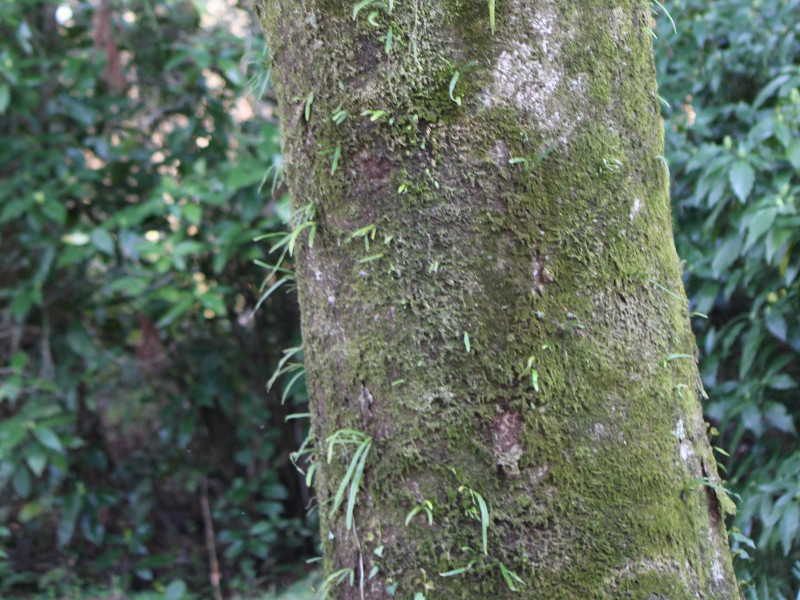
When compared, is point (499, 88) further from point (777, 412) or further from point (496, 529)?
point (777, 412)

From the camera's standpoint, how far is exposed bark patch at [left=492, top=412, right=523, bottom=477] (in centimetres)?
111

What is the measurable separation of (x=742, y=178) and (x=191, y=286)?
230 cm

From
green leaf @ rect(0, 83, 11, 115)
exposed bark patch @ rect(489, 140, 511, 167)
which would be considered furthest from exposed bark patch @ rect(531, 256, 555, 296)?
green leaf @ rect(0, 83, 11, 115)

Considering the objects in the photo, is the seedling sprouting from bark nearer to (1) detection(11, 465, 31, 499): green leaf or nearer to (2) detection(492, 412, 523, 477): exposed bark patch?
(2) detection(492, 412, 523, 477): exposed bark patch

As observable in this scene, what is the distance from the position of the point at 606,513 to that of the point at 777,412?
54.3 inches

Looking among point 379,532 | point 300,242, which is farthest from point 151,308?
point 379,532

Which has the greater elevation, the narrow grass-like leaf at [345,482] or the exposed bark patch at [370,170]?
the exposed bark patch at [370,170]

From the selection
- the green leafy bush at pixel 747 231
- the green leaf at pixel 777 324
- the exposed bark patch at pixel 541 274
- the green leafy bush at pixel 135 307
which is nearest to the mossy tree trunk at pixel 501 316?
the exposed bark patch at pixel 541 274

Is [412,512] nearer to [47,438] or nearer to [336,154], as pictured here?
[336,154]

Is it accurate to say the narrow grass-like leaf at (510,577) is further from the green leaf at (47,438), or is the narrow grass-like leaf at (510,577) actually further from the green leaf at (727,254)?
the green leaf at (47,438)

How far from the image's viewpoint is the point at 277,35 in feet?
4.12

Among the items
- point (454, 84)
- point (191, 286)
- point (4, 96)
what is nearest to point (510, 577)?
point (454, 84)

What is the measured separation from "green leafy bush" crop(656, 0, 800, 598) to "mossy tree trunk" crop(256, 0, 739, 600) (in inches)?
33.1

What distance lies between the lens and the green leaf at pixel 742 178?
2141 mm
